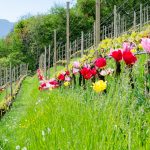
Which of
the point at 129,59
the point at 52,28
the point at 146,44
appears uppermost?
the point at 52,28

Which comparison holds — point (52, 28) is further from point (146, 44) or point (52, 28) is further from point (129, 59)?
point (146, 44)

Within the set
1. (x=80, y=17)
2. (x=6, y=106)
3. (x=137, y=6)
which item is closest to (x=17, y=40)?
(x=80, y=17)

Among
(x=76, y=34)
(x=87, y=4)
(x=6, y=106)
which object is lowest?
(x=6, y=106)

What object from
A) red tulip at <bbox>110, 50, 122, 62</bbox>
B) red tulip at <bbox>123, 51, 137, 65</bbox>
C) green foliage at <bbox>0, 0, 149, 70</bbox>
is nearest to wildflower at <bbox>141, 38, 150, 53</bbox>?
red tulip at <bbox>123, 51, 137, 65</bbox>

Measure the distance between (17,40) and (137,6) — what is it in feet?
81.9

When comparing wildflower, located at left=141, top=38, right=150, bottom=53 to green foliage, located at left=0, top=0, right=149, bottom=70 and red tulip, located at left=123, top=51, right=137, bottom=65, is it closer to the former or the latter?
red tulip, located at left=123, top=51, right=137, bottom=65

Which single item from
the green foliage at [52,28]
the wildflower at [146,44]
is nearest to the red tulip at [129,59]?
the wildflower at [146,44]

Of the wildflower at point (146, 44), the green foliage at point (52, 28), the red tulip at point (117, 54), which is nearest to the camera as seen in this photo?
the wildflower at point (146, 44)

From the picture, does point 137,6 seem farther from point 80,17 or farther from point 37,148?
point 37,148

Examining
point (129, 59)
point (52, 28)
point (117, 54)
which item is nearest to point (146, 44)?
point (129, 59)

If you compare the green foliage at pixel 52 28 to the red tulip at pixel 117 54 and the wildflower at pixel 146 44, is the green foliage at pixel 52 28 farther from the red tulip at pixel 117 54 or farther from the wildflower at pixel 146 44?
the wildflower at pixel 146 44

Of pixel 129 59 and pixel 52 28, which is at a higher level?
pixel 52 28

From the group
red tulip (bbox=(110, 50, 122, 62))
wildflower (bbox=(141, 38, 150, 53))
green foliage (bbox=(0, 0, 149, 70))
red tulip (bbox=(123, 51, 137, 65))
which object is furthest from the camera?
green foliage (bbox=(0, 0, 149, 70))

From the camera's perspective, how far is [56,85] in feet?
27.6
